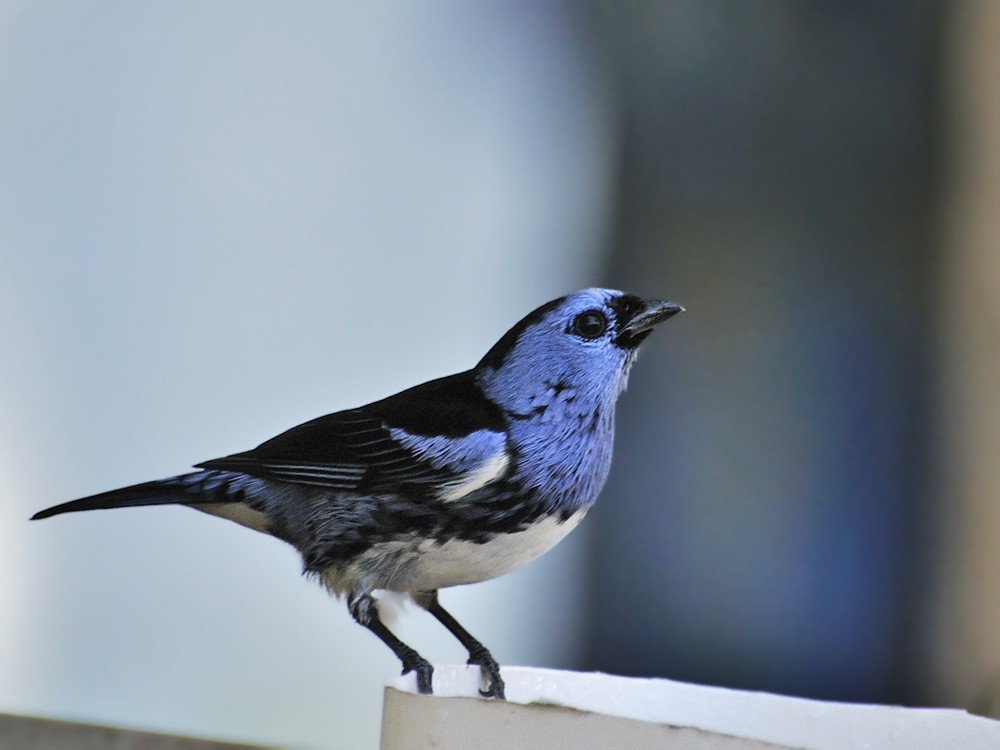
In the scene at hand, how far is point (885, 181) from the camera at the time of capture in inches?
63.9

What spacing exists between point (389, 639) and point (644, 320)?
8.4 inches

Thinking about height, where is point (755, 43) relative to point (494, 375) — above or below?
above

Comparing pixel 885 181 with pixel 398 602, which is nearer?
pixel 398 602

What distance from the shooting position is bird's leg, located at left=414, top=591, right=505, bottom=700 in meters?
0.56

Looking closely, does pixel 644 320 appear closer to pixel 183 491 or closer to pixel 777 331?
pixel 183 491

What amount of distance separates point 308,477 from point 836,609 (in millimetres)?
1123

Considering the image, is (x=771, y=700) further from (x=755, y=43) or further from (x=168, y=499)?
(x=755, y=43)

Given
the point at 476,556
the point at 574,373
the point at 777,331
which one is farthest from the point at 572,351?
the point at 777,331

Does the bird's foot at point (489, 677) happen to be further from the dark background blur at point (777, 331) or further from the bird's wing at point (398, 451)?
the dark background blur at point (777, 331)

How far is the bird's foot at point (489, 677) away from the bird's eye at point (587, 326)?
0.58 ft

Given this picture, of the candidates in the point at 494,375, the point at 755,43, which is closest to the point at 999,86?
the point at 755,43

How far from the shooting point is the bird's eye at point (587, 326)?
2.11 feet

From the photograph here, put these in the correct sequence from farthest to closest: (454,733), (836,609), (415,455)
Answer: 1. (836,609)
2. (415,455)
3. (454,733)

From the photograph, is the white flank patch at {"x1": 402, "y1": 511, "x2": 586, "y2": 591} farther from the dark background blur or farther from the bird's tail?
the dark background blur
